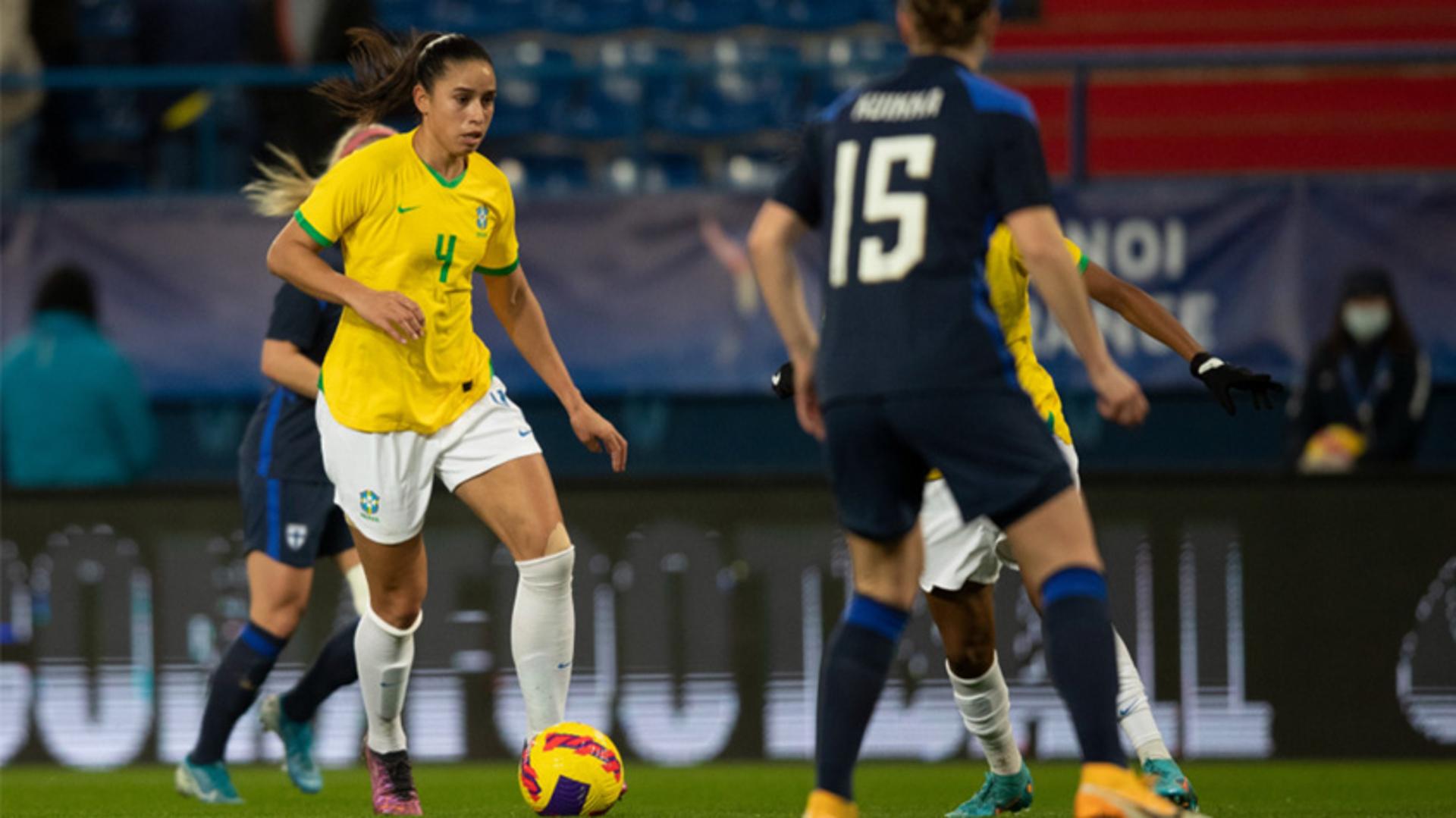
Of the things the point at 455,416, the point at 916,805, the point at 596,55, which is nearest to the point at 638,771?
the point at 916,805

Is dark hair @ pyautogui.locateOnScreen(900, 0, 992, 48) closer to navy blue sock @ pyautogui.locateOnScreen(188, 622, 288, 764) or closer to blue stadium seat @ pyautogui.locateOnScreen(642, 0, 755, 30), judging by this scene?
navy blue sock @ pyautogui.locateOnScreen(188, 622, 288, 764)

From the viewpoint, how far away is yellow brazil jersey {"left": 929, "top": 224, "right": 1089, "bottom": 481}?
568 cm

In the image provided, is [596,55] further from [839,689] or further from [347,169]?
[839,689]

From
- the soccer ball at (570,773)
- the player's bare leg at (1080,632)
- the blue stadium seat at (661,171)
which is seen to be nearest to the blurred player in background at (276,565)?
the soccer ball at (570,773)

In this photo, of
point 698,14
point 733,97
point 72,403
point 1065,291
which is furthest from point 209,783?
point 698,14

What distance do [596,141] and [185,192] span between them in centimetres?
257

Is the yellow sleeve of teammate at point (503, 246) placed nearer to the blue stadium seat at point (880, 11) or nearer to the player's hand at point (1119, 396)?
the player's hand at point (1119, 396)

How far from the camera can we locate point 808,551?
9.12m

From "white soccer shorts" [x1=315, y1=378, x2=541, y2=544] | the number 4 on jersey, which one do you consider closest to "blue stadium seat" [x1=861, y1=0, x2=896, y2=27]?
"white soccer shorts" [x1=315, y1=378, x2=541, y2=544]

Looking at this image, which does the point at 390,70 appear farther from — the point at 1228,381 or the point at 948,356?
the point at 1228,381

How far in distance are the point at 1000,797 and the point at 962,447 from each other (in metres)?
2.02

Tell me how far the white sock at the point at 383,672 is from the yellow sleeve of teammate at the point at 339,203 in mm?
1111

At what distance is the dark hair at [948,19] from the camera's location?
4.53 meters

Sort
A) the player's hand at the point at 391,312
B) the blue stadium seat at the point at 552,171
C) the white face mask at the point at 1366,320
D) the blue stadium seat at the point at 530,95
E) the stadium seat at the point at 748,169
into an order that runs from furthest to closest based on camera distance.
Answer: the blue stadium seat at the point at 530,95 → the blue stadium seat at the point at 552,171 → the stadium seat at the point at 748,169 → the white face mask at the point at 1366,320 → the player's hand at the point at 391,312
